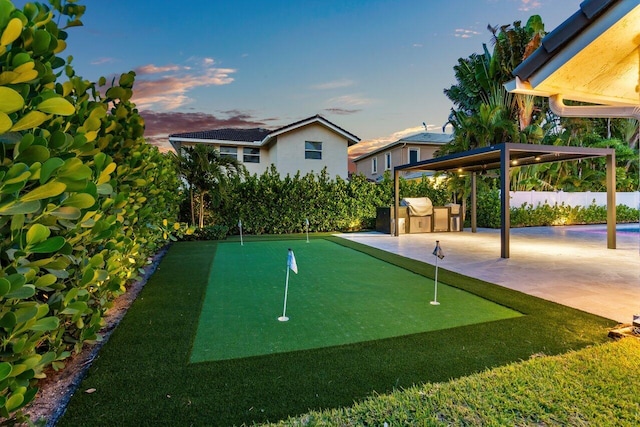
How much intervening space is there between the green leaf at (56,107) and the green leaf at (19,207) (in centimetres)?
34

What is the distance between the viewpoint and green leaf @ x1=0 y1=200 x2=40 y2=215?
44.7 inches

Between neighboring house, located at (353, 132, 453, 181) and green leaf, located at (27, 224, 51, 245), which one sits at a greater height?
neighboring house, located at (353, 132, 453, 181)

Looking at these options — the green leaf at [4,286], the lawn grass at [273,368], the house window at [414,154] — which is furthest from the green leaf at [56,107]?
the house window at [414,154]

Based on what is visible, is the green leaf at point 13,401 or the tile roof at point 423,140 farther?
the tile roof at point 423,140

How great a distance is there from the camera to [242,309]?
4594 mm

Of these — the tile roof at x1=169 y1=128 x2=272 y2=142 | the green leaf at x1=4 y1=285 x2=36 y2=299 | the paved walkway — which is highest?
the tile roof at x1=169 y1=128 x2=272 y2=142

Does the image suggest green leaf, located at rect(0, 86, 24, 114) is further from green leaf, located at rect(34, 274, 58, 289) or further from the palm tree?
the palm tree

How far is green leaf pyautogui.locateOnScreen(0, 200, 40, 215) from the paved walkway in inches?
216

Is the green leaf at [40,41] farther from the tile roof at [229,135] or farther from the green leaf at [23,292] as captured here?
the tile roof at [229,135]

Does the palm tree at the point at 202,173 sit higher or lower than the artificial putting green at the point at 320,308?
higher

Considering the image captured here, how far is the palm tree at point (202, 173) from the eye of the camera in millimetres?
12211

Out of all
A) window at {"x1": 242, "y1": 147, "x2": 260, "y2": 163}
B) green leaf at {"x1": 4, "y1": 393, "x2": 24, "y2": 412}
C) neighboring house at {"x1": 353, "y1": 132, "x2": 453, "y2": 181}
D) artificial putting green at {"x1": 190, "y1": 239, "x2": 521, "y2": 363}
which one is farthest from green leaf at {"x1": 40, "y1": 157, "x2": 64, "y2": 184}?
neighboring house at {"x1": 353, "y1": 132, "x2": 453, "y2": 181}

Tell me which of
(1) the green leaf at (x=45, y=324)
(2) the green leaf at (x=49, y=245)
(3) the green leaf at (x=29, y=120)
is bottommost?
(1) the green leaf at (x=45, y=324)

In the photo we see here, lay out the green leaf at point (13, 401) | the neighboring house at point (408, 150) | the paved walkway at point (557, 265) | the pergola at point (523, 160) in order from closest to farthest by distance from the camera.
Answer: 1. the green leaf at point (13, 401)
2. the paved walkway at point (557, 265)
3. the pergola at point (523, 160)
4. the neighboring house at point (408, 150)
